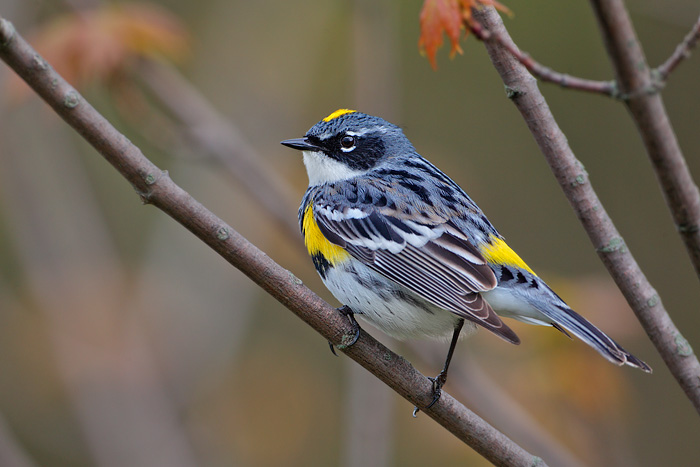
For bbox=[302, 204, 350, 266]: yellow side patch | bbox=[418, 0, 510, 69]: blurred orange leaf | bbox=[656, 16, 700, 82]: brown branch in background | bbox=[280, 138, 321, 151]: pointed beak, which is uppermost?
bbox=[280, 138, 321, 151]: pointed beak

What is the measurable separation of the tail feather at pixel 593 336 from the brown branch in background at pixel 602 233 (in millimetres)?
489

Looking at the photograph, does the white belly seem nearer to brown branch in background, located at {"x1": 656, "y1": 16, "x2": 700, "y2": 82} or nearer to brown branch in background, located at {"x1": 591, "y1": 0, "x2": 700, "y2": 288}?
brown branch in background, located at {"x1": 591, "y1": 0, "x2": 700, "y2": 288}

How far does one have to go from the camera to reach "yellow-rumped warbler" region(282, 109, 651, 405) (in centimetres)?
337

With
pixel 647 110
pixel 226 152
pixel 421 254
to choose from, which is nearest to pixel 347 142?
pixel 226 152

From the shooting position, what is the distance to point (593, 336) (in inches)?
124

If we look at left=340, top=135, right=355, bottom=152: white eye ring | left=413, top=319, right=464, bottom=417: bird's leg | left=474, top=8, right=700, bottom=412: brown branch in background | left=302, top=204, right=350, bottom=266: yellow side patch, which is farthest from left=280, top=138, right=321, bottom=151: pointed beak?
left=474, top=8, right=700, bottom=412: brown branch in background

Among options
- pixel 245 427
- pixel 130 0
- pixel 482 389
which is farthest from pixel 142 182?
pixel 245 427

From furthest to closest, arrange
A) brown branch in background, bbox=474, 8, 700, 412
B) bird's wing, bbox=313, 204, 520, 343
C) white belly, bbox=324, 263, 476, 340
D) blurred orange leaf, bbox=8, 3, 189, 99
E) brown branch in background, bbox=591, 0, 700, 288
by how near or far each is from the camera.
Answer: blurred orange leaf, bbox=8, 3, 189, 99 < white belly, bbox=324, 263, 476, 340 < bird's wing, bbox=313, 204, 520, 343 < brown branch in background, bbox=474, 8, 700, 412 < brown branch in background, bbox=591, 0, 700, 288

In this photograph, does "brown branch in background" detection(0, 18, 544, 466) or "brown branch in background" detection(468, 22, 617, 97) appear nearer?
"brown branch in background" detection(468, 22, 617, 97)

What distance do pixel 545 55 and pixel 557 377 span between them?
5.28 meters

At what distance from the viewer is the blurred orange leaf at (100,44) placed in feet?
16.6

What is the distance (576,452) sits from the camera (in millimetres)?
6598

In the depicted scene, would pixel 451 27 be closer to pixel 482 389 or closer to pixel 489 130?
pixel 482 389

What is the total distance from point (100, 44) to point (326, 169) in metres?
2.03
